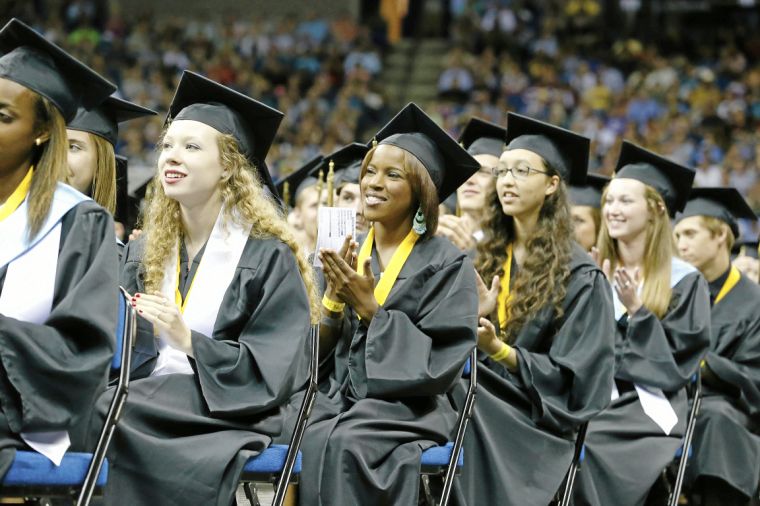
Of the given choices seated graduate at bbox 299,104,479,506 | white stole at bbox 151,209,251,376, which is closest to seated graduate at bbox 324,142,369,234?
seated graduate at bbox 299,104,479,506

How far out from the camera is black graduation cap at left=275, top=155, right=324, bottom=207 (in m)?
6.79

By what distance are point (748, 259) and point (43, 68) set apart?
5.73 metres

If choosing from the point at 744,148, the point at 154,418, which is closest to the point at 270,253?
the point at 154,418

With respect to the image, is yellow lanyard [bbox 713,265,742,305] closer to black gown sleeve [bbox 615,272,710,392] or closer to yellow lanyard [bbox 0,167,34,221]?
black gown sleeve [bbox 615,272,710,392]

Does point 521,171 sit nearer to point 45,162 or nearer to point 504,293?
point 504,293

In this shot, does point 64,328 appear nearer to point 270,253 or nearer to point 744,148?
point 270,253

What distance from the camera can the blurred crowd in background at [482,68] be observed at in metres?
14.7

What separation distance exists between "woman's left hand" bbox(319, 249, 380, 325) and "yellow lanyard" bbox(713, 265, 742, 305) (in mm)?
2975

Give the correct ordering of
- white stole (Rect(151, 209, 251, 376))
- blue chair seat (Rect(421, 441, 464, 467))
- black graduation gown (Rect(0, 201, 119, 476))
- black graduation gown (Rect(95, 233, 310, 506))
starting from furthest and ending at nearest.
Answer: blue chair seat (Rect(421, 441, 464, 467)) → white stole (Rect(151, 209, 251, 376)) → black graduation gown (Rect(95, 233, 310, 506)) → black graduation gown (Rect(0, 201, 119, 476))

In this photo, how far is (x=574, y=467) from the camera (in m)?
4.96

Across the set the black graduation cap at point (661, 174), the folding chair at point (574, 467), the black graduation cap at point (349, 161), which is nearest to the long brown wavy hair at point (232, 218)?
the folding chair at point (574, 467)

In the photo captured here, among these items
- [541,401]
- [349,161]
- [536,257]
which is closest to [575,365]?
[541,401]

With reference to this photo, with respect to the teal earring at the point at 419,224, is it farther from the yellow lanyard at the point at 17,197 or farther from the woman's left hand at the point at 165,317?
the yellow lanyard at the point at 17,197

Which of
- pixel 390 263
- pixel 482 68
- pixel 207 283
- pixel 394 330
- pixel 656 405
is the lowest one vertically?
pixel 656 405
